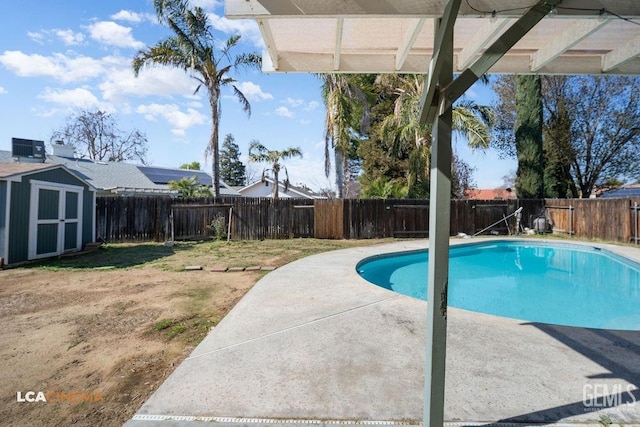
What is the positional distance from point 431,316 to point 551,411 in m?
1.23

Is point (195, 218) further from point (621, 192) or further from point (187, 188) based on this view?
point (621, 192)

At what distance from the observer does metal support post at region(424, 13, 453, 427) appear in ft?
5.10

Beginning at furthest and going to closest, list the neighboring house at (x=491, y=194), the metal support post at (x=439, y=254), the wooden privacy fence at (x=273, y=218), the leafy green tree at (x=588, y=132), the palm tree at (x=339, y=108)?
1. the neighboring house at (x=491, y=194)
2. the leafy green tree at (x=588, y=132)
3. the palm tree at (x=339, y=108)
4. the wooden privacy fence at (x=273, y=218)
5. the metal support post at (x=439, y=254)

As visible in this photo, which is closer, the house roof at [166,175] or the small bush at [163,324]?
the small bush at [163,324]

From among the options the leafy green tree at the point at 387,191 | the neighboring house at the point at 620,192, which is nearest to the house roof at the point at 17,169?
the leafy green tree at the point at 387,191

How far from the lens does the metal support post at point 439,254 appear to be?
5.10 ft

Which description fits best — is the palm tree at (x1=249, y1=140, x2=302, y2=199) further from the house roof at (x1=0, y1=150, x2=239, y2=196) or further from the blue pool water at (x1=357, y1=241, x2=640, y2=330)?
the blue pool water at (x1=357, y1=241, x2=640, y2=330)

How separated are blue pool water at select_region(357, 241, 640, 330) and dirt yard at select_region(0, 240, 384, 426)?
341 centimetres

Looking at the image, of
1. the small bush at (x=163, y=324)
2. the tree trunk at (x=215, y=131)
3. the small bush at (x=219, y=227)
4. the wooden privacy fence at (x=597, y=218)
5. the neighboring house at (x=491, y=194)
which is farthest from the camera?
the neighboring house at (x=491, y=194)

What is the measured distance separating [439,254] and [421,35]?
2132 mm

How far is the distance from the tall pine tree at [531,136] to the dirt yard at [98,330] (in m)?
14.4

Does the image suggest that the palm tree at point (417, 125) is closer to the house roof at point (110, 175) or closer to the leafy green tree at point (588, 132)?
the leafy green tree at point (588, 132)

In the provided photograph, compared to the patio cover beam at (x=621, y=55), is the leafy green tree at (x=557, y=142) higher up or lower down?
higher up

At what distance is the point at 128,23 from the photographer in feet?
37.3
